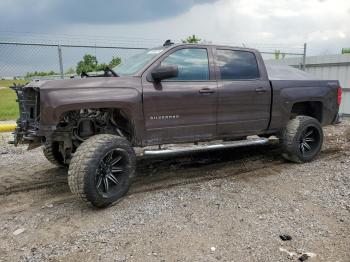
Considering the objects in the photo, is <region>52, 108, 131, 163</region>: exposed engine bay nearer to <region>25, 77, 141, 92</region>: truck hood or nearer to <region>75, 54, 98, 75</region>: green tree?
<region>25, 77, 141, 92</region>: truck hood

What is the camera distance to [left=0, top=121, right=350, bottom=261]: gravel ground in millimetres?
3691

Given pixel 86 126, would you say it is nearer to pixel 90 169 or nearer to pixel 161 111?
pixel 90 169

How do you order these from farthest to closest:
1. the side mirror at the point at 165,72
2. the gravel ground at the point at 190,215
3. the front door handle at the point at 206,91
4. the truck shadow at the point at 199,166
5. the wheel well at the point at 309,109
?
the wheel well at the point at 309,109 → the truck shadow at the point at 199,166 → the front door handle at the point at 206,91 → the side mirror at the point at 165,72 → the gravel ground at the point at 190,215

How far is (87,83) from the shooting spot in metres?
4.80

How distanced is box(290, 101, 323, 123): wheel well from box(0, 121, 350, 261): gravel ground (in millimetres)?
958

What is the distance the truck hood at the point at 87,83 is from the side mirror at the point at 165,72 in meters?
0.23

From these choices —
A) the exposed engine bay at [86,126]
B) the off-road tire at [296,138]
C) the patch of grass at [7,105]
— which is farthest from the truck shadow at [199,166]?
the patch of grass at [7,105]

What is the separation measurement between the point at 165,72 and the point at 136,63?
0.76 metres

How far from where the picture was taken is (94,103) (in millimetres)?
4762

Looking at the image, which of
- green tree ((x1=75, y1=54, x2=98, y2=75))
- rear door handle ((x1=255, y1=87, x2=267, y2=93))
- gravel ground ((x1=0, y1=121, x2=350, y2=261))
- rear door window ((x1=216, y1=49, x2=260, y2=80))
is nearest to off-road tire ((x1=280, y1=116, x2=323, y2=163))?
gravel ground ((x1=0, y1=121, x2=350, y2=261))

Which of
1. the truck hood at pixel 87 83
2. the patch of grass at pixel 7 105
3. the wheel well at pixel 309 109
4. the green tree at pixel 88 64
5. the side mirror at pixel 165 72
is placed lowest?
the patch of grass at pixel 7 105

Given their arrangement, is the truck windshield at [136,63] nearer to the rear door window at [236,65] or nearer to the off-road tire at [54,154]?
the rear door window at [236,65]

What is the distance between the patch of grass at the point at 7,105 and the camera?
41.0ft

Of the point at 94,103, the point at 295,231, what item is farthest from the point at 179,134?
the point at 295,231
